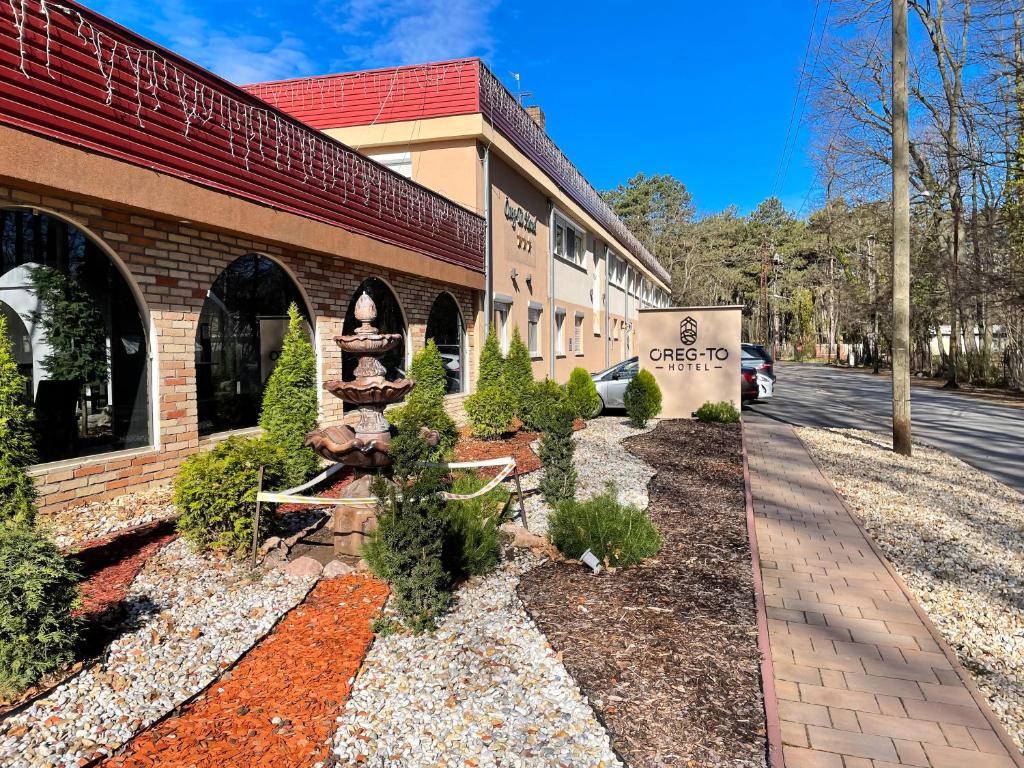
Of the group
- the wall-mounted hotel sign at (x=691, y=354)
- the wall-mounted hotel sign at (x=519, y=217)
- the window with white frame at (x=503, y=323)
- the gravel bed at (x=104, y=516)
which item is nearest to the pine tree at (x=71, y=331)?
the gravel bed at (x=104, y=516)

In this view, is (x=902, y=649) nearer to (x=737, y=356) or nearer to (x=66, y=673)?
(x=66, y=673)

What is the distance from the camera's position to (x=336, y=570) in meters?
4.42

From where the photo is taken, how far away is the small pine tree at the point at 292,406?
633cm

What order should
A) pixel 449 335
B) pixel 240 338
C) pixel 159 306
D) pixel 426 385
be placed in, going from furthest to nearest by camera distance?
pixel 449 335 → pixel 426 385 → pixel 240 338 → pixel 159 306

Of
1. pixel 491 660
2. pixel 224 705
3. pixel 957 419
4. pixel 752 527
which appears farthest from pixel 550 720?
pixel 957 419

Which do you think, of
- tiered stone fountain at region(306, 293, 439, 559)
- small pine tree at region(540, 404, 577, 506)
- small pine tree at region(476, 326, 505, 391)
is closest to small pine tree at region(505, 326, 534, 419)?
small pine tree at region(476, 326, 505, 391)

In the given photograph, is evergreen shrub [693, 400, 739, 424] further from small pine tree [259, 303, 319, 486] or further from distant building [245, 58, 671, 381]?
small pine tree [259, 303, 319, 486]

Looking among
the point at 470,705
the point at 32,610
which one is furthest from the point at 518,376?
the point at 32,610

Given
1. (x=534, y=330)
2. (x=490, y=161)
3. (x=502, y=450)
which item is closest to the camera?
(x=502, y=450)

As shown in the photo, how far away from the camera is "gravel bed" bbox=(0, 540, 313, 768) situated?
2.55 metres

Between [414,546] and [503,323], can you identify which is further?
[503,323]

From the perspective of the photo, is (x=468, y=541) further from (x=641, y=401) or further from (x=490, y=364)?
(x=641, y=401)

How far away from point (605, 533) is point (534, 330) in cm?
1296

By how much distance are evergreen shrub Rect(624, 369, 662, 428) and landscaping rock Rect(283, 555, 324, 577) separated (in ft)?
29.2
